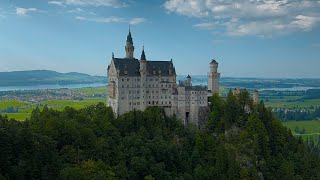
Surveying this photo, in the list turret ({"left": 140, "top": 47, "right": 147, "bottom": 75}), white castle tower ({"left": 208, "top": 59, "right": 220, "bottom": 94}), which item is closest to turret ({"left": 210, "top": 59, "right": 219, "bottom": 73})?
white castle tower ({"left": 208, "top": 59, "right": 220, "bottom": 94})

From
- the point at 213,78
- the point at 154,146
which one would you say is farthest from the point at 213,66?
the point at 154,146

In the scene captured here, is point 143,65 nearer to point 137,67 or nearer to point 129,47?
point 137,67

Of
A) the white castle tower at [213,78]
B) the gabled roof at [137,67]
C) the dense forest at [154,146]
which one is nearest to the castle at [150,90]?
the gabled roof at [137,67]

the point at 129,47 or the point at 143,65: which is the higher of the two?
the point at 129,47

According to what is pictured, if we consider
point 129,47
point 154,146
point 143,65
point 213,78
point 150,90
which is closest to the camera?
point 154,146

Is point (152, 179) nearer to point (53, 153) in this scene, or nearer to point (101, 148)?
point (101, 148)

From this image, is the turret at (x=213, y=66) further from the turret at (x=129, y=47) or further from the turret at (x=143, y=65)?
the turret at (x=129, y=47)

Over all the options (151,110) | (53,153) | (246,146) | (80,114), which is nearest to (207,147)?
(246,146)
